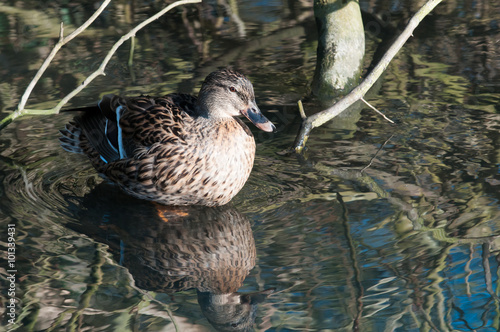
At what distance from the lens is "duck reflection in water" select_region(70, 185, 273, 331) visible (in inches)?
164

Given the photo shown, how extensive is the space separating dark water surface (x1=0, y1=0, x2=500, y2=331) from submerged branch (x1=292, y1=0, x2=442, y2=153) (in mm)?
173

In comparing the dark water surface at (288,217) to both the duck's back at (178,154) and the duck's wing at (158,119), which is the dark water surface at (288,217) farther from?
the duck's wing at (158,119)

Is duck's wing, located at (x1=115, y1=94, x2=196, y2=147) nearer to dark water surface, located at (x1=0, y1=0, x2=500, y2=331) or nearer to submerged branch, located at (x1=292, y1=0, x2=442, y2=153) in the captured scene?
dark water surface, located at (x1=0, y1=0, x2=500, y2=331)

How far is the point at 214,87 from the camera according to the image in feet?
17.4

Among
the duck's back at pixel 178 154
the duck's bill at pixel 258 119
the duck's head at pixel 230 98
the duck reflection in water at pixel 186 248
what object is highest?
the duck's head at pixel 230 98

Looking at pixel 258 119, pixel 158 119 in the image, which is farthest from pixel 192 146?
pixel 258 119

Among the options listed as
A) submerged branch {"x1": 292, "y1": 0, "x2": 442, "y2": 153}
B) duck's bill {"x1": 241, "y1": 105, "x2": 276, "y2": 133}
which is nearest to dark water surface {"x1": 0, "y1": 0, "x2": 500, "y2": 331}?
submerged branch {"x1": 292, "y1": 0, "x2": 442, "y2": 153}

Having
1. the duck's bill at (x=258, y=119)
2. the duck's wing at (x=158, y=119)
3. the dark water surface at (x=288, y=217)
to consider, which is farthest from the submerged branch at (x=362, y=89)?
the duck's wing at (x=158, y=119)

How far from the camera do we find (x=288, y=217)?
16.4 feet

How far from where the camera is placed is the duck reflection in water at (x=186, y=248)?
13.7 feet

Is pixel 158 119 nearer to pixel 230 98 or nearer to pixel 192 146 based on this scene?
pixel 192 146

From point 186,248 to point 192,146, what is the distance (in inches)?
31.5

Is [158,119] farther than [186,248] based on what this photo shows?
Yes

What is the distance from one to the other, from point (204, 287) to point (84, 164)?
2422 mm
